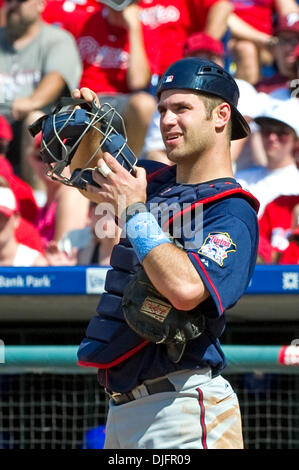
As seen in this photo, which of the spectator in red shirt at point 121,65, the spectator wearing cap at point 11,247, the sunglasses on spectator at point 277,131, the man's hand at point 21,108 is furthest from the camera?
the man's hand at point 21,108

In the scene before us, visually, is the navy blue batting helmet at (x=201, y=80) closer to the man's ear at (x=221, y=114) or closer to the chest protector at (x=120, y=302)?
the man's ear at (x=221, y=114)

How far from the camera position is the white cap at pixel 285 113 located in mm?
5090

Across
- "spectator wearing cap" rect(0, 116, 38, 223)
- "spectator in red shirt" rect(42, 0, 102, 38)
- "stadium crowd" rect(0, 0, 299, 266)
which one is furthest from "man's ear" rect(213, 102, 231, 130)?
"spectator in red shirt" rect(42, 0, 102, 38)

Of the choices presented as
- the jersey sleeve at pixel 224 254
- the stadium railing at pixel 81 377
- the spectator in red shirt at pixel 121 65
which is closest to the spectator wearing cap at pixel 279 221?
the stadium railing at pixel 81 377

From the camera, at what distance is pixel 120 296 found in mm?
2445

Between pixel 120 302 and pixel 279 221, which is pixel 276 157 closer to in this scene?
pixel 279 221

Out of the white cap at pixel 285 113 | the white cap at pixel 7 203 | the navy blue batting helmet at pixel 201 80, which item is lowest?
the white cap at pixel 7 203

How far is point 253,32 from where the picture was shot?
19.5 feet

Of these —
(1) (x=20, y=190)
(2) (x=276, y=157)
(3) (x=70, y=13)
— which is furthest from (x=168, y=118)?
(3) (x=70, y=13)

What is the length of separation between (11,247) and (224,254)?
103 inches

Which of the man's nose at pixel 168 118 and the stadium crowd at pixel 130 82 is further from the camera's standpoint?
the stadium crowd at pixel 130 82

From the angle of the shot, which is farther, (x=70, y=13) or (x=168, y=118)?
(x=70, y=13)

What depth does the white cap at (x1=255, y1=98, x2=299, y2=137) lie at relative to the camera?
5.09 m

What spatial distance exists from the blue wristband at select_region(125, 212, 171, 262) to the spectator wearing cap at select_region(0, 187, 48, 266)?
243 centimetres
